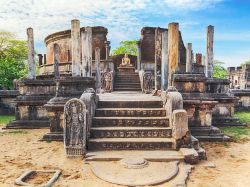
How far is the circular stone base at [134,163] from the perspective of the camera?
4934 mm

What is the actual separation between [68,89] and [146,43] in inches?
806

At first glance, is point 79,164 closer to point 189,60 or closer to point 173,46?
point 173,46

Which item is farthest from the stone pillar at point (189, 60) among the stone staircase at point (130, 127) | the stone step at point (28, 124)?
the stone step at point (28, 124)

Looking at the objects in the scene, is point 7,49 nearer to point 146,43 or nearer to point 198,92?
point 146,43

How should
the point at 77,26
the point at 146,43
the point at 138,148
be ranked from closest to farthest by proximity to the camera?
the point at 138,148 < the point at 77,26 < the point at 146,43

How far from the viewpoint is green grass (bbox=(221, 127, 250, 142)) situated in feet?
25.8

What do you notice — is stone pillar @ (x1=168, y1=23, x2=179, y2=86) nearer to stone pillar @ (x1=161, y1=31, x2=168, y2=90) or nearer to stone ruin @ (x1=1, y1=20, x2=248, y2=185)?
stone ruin @ (x1=1, y1=20, x2=248, y2=185)

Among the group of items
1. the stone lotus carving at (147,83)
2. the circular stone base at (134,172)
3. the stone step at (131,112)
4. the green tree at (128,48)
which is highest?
the green tree at (128,48)

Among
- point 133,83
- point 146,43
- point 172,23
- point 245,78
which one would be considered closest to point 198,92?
point 172,23

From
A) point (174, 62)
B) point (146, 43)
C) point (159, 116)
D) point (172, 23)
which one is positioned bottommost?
point (159, 116)

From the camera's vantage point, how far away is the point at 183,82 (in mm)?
7754

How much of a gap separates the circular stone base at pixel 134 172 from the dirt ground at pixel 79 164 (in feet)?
0.58

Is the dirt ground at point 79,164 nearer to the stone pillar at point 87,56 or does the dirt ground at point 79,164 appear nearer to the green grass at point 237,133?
the green grass at point 237,133

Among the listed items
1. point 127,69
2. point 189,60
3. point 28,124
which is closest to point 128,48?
point 127,69
